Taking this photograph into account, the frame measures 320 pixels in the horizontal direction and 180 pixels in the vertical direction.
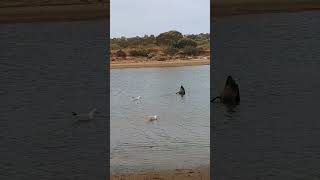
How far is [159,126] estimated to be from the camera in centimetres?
1105

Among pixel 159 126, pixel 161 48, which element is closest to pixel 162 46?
pixel 161 48

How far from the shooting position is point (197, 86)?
66.5ft

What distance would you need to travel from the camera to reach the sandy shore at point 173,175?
6289 mm
